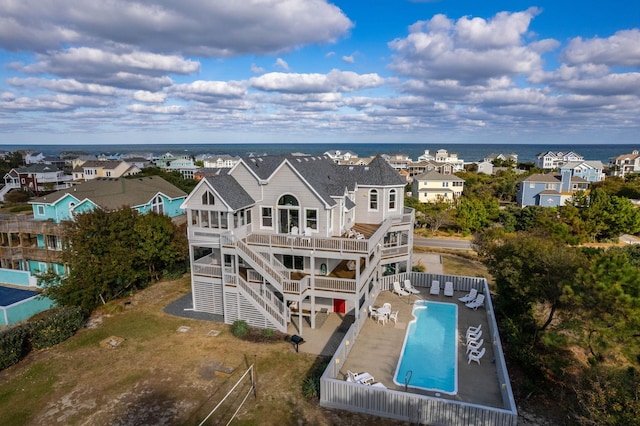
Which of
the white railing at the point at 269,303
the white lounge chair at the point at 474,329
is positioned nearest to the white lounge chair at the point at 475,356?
the white lounge chair at the point at 474,329

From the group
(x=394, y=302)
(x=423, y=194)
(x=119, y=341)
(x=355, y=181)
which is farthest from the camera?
(x=423, y=194)

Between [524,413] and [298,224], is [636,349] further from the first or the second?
[298,224]

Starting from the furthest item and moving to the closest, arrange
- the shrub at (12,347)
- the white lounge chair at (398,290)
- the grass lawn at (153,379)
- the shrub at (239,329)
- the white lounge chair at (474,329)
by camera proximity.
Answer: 1. the white lounge chair at (398,290)
2. the shrub at (239,329)
3. the white lounge chair at (474,329)
4. the shrub at (12,347)
5. the grass lawn at (153,379)

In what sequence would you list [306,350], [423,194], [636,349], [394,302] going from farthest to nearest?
1. [423,194]
2. [394,302]
3. [306,350]
4. [636,349]

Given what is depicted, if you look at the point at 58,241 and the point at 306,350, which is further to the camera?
the point at 58,241

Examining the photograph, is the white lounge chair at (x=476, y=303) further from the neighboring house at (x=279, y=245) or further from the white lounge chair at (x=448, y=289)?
the neighboring house at (x=279, y=245)

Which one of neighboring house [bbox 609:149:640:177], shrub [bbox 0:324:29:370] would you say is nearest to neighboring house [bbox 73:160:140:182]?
shrub [bbox 0:324:29:370]

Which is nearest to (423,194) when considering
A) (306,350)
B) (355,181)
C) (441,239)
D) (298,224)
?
(441,239)
